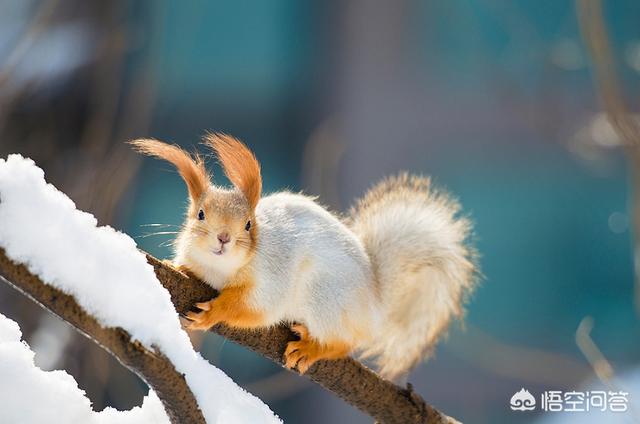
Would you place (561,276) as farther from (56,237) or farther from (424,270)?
(56,237)

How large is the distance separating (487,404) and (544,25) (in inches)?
33.7

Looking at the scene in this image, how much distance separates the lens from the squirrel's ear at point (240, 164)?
861mm

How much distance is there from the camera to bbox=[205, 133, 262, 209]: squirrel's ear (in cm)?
86

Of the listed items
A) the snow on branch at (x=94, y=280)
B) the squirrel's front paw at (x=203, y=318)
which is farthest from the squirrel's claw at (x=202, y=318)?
the snow on branch at (x=94, y=280)

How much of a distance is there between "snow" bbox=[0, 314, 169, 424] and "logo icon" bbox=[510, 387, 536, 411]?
1.37 meters

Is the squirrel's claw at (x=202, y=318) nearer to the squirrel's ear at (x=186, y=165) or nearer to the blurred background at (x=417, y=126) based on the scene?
the squirrel's ear at (x=186, y=165)

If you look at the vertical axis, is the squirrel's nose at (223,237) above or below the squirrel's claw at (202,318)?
above

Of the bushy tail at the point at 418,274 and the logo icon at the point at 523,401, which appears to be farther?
the logo icon at the point at 523,401

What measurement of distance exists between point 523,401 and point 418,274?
787mm

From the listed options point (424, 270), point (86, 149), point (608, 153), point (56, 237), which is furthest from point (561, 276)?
point (56, 237)

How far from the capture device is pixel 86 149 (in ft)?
6.18

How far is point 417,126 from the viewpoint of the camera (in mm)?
2068

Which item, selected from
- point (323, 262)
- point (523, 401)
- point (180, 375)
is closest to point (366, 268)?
point (323, 262)

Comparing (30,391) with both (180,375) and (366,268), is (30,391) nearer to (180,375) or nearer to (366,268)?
(180,375)
